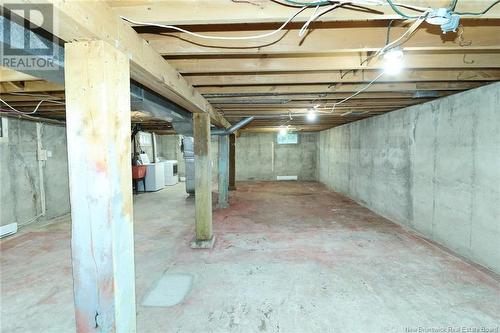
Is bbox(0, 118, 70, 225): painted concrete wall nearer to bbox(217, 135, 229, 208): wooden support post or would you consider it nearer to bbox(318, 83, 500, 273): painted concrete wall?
bbox(217, 135, 229, 208): wooden support post

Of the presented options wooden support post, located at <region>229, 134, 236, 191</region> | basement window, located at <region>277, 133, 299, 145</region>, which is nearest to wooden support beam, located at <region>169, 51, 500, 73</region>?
wooden support post, located at <region>229, 134, 236, 191</region>

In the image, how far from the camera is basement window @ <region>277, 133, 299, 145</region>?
10.1 meters

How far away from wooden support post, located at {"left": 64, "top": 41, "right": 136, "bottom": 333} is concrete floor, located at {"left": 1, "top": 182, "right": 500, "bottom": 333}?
1.00 meters

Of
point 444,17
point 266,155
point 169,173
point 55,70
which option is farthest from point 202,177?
point 266,155

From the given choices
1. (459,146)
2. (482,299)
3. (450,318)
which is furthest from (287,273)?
(459,146)

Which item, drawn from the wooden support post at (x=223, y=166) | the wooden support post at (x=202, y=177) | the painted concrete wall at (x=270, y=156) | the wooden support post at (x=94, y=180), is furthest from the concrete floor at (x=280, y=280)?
the painted concrete wall at (x=270, y=156)

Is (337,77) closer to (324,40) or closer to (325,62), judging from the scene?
(325,62)

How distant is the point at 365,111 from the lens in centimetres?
452

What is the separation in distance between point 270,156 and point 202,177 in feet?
22.9

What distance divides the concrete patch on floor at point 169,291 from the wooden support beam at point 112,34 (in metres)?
Result: 1.79

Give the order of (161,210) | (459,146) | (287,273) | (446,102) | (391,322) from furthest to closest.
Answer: (161,210)
(446,102)
(459,146)
(287,273)
(391,322)

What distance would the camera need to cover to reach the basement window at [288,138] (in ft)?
33.2

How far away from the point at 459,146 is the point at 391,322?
Result: 236cm

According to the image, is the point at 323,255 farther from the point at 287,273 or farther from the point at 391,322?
the point at 391,322
